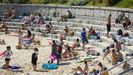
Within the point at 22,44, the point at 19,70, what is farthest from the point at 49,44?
the point at 19,70

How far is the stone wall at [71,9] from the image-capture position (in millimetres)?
31766

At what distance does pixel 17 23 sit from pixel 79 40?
9.54 m

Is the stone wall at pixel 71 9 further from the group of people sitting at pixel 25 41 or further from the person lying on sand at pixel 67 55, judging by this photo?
the person lying on sand at pixel 67 55

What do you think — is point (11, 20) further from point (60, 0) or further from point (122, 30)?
point (122, 30)

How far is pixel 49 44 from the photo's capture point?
30.7 metres

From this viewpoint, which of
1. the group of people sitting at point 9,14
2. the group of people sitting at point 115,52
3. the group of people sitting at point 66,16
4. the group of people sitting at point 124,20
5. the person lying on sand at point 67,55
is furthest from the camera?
the group of people sitting at point 9,14

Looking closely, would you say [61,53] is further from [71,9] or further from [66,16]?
[71,9]

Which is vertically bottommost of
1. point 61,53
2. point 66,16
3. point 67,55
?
point 66,16

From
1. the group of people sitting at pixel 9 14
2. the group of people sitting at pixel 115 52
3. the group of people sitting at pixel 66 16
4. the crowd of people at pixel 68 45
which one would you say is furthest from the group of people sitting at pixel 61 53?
the group of people sitting at pixel 9 14

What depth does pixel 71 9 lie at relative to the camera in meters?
35.8

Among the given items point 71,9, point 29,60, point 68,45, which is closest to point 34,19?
point 71,9

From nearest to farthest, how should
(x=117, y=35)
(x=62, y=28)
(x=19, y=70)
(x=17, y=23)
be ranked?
(x=19, y=70), (x=117, y=35), (x=62, y=28), (x=17, y=23)

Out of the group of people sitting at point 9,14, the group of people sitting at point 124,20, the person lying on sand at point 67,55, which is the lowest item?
the group of people sitting at point 9,14

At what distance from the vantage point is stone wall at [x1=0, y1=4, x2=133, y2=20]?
1251 inches
